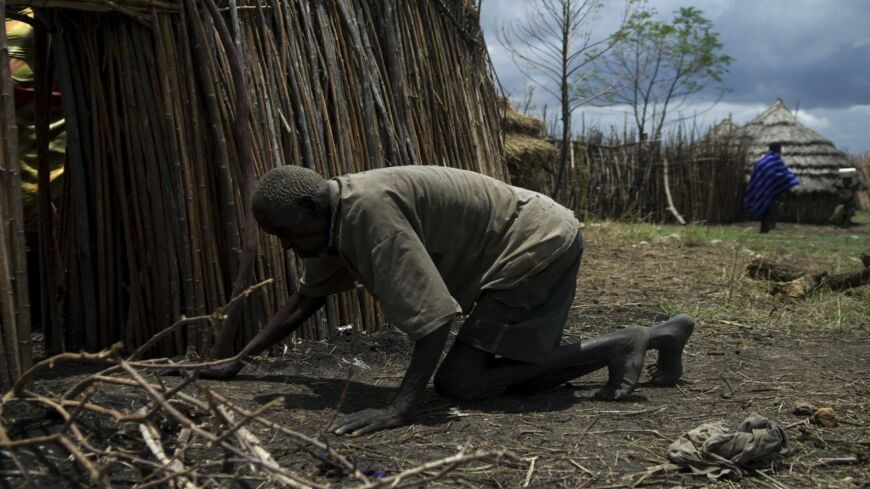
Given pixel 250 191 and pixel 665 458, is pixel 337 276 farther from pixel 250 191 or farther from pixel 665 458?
pixel 665 458

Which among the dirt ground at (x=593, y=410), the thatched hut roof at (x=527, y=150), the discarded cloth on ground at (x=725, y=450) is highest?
the thatched hut roof at (x=527, y=150)

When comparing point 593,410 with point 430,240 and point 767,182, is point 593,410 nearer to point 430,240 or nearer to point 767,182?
point 430,240

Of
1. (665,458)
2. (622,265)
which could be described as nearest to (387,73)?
(665,458)

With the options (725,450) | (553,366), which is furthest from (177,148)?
(725,450)

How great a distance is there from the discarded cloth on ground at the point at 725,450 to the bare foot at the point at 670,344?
0.80 m

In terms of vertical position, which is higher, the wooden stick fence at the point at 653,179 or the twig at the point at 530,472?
the wooden stick fence at the point at 653,179

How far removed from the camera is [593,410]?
307cm

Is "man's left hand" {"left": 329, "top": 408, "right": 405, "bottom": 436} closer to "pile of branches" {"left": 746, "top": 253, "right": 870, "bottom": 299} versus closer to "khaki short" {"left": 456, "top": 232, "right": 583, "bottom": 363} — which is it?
"khaki short" {"left": 456, "top": 232, "right": 583, "bottom": 363}

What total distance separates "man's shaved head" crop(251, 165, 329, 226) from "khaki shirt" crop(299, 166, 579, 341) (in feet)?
0.24

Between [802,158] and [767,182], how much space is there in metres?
4.21

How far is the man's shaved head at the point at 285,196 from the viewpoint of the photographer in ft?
8.48

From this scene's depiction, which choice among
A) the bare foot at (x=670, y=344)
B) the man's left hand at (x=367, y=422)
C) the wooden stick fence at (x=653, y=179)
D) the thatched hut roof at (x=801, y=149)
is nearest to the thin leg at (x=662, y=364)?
the bare foot at (x=670, y=344)

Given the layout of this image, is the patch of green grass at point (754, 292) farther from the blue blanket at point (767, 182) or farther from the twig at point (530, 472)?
the blue blanket at point (767, 182)

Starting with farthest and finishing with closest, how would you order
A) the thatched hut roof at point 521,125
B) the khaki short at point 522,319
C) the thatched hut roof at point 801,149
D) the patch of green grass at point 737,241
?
1. the thatched hut roof at point 801,149
2. the thatched hut roof at point 521,125
3. the patch of green grass at point 737,241
4. the khaki short at point 522,319
